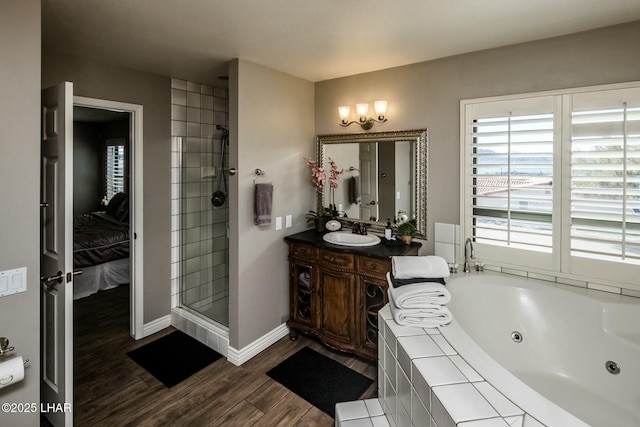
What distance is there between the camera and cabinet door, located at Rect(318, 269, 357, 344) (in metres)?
2.70

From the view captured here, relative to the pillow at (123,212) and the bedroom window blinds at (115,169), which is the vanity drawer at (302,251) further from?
the bedroom window blinds at (115,169)

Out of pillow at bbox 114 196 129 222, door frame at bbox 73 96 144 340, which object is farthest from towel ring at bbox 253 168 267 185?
pillow at bbox 114 196 129 222

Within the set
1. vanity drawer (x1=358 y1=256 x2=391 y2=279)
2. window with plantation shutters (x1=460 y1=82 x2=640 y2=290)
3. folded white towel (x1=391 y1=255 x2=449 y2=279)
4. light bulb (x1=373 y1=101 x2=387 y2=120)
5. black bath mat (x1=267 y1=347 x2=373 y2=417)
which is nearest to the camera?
folded white towel (x1=391 y1=255 x2=449 y2=279)

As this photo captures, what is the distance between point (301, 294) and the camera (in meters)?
3.05

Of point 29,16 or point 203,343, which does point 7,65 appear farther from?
point 203,343

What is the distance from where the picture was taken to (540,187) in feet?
7.64

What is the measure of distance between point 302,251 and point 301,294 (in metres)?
0.41

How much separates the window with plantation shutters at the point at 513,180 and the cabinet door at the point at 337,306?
1.13 metres

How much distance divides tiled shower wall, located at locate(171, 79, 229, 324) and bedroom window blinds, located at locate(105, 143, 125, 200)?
372 centimetres

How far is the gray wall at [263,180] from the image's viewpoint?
8.81ft

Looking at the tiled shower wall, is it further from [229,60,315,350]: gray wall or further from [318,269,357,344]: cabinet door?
[318,269,357,344]: cabinet door

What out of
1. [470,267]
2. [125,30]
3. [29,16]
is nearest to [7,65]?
[29,16]

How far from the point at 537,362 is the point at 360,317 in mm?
1224

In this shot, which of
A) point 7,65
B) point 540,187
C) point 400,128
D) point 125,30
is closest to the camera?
point 7,65
